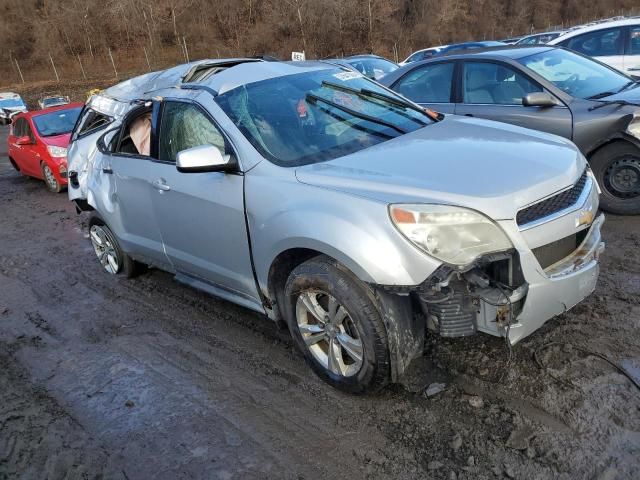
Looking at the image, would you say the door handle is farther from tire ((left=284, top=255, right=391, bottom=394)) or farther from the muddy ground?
tire ((left=284, top=255, right=391, bottom=394))

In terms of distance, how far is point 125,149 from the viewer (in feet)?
15.6

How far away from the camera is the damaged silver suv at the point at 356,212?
2689mm

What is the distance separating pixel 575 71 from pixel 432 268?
4.45m

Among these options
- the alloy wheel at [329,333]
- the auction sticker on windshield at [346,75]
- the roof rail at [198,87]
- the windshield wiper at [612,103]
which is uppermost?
the roof rail at [198,87]

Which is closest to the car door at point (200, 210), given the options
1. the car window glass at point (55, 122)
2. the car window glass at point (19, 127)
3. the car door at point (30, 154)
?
the car door at point (30, 154)

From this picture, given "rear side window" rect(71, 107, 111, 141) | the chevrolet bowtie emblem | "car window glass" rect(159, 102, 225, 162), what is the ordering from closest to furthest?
the chevrolet bowtie emblem < "car window glass" rect(159, 102, 225, 162) < "rear side window" rect(71, 107, 111, 141)

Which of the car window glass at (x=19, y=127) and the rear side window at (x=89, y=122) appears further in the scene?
the car window glass at (x=19, y=127)

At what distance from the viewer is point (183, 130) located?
3979 mm

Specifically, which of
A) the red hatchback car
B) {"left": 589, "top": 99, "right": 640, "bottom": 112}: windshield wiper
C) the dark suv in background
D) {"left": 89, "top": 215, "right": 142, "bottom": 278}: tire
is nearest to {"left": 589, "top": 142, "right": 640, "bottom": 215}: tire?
the dark suv in background

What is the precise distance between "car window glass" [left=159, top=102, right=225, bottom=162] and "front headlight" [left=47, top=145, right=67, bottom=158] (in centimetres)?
696

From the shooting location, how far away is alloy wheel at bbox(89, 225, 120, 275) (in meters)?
5.41

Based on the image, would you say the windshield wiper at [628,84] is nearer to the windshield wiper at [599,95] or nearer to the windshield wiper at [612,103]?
the windshield wiper at [599,95]

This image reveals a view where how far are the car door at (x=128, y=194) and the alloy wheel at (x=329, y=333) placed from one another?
5.30ft

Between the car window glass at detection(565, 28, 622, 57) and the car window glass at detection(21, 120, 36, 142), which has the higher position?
the car window glass at detection(565, 28, 622, 57)
